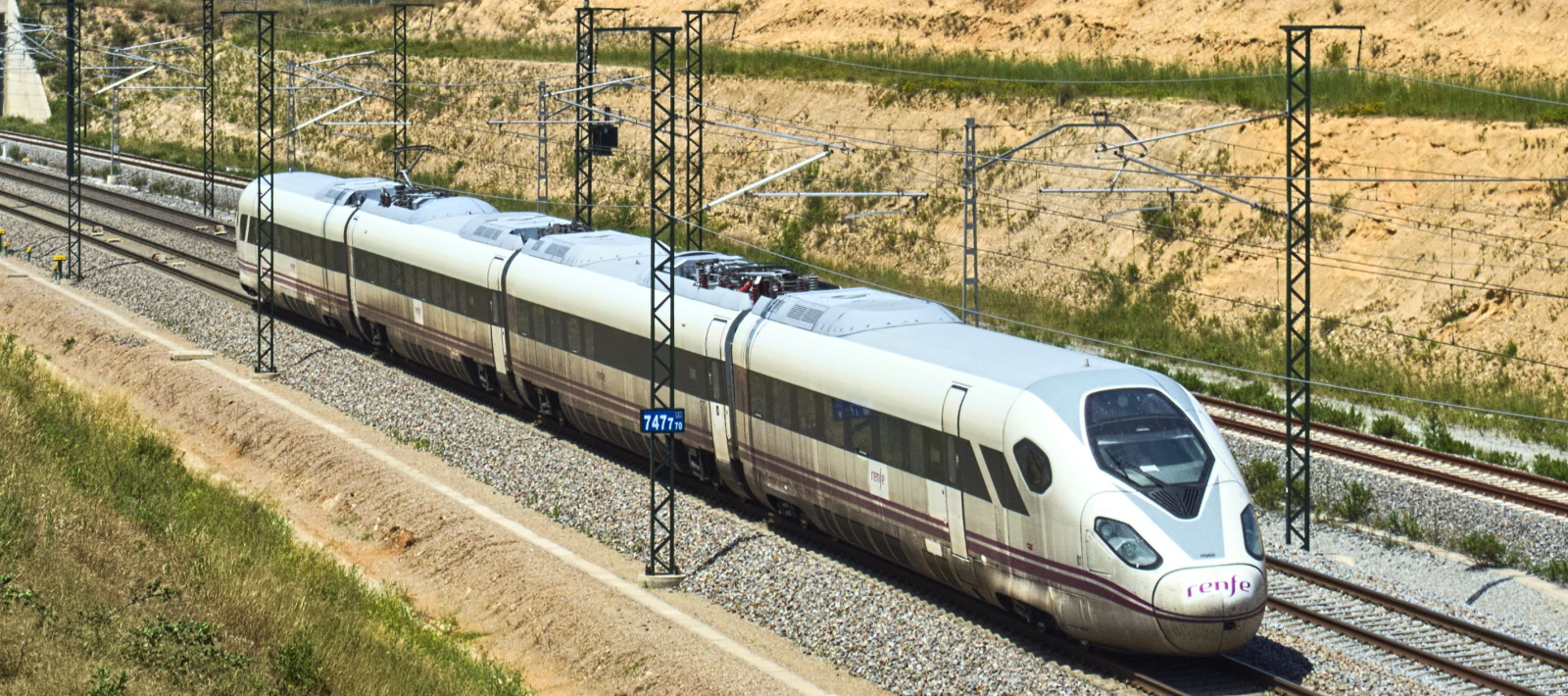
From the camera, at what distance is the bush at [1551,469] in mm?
27750

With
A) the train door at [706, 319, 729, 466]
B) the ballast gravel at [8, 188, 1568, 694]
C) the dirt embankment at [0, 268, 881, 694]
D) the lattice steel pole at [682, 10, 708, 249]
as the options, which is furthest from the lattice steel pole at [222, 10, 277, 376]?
the train door at [706, 319, 729, 466]

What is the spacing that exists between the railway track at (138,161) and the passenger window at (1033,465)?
4953cm

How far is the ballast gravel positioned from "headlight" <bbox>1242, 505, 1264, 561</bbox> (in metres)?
1.45

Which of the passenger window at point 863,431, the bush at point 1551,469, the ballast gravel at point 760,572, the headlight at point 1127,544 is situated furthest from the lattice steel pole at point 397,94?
the headlight at point 1127,544

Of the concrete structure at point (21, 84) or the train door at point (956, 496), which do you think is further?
the concrete structure at point (21, 84)

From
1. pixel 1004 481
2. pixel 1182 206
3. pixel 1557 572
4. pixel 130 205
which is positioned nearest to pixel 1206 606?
pixel 1004 481

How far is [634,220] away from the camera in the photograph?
59594 mm

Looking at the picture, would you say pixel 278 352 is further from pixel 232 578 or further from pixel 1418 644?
pixel 1418 644

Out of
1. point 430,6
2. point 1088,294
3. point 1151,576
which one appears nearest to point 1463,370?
point 1088,294

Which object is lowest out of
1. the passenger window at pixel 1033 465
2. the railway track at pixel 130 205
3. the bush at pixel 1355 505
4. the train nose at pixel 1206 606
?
the bush at pixel 1355 505

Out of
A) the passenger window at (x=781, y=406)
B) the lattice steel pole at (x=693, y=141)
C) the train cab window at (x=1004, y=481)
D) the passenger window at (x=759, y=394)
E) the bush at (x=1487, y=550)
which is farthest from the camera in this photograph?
the lattice steel pole at (x=693, y=141)

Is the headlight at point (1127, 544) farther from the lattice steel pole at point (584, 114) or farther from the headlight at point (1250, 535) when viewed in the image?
the lattice steel pole at point (584, 114)

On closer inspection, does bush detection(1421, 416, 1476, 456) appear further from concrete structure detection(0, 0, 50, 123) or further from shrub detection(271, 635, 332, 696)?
concrete structure detection(0, 0, 50, 123)

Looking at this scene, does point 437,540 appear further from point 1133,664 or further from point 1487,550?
point 1487,550
